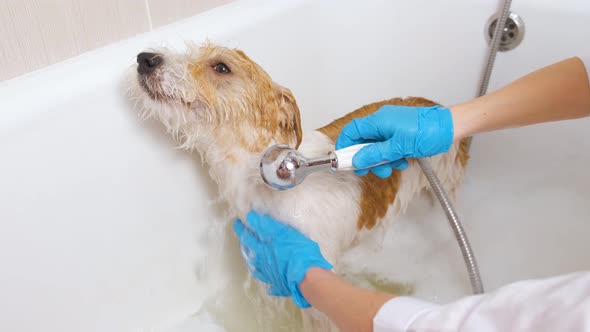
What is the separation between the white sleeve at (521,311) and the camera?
0.52 m

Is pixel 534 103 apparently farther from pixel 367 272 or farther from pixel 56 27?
pixel 56 27

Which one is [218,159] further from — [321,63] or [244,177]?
[321,63]

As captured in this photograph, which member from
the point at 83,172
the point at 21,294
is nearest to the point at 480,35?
the point at 83,172

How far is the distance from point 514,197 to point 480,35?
51cm

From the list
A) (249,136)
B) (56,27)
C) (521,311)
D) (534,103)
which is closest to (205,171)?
(249,136)

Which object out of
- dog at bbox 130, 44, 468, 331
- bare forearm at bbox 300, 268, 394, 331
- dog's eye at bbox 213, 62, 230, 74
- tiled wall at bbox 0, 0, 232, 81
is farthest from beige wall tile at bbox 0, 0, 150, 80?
bare forearm at bbox 300, 268, 394, 331

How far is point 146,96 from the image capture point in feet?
3.66

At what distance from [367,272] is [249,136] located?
0.66 m

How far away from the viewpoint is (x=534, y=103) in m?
1.13

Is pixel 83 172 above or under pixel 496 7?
under

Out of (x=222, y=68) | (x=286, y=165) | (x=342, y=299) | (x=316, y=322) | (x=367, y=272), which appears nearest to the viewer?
(x=342, y=299)

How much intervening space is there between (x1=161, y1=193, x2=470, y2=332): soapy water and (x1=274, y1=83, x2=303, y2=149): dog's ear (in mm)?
310

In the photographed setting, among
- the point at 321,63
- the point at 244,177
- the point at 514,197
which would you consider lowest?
the point at 514,197

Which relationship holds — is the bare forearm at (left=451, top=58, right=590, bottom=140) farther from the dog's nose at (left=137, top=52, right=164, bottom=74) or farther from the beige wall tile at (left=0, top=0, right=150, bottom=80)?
the beige wall tile at (left=0, top=0, right=150, bottom=80)
